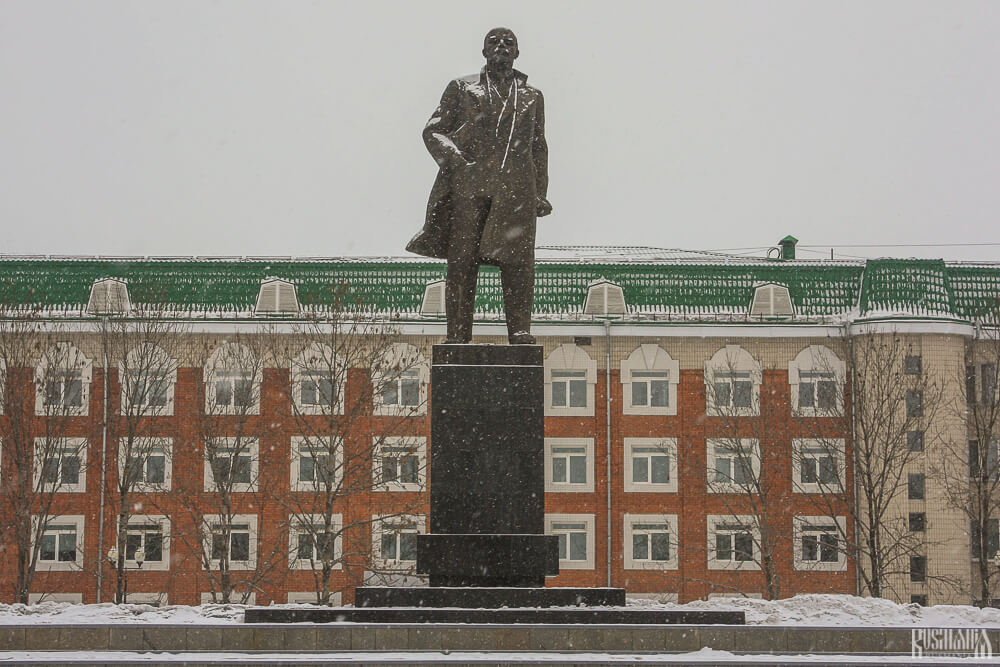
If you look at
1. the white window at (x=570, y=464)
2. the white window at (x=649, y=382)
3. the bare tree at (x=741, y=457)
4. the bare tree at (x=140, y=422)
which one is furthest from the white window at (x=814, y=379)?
the bare tree at (x=140, y=422)

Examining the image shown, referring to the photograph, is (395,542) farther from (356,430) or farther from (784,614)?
(784,614)

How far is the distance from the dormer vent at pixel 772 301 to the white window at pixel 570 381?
5.26m

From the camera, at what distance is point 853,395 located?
107 ft

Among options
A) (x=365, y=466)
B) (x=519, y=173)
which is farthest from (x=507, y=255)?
(x=365, y=466)

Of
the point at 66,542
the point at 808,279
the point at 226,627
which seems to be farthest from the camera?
the point at 808,279

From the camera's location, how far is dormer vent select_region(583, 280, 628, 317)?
115 ft

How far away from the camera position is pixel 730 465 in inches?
1351

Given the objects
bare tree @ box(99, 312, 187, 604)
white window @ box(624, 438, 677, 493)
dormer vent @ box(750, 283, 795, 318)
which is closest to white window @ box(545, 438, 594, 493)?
white window @ box(624, 438, 677, 493)

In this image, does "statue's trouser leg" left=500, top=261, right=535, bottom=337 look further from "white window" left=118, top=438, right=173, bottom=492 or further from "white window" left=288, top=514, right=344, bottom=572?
"white window" left=118, top=438, right=173, bottom=492

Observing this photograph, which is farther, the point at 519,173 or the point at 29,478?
the point at 29,478

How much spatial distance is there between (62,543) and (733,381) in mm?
19475

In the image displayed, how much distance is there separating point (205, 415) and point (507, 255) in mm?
20491

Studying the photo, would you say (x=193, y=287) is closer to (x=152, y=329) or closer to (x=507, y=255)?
(x=152, y=329)

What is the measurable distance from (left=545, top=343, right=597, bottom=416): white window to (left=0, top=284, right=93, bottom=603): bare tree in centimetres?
1303
